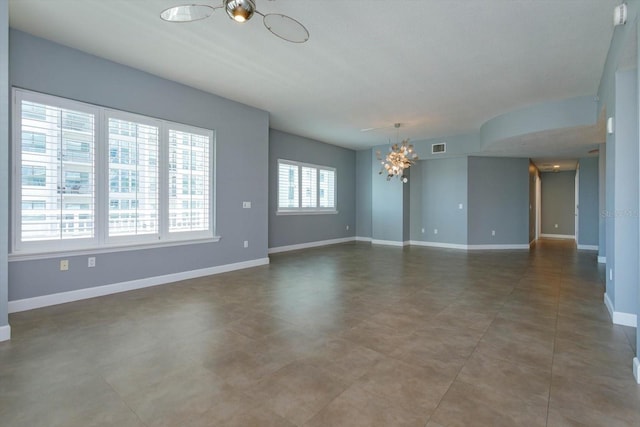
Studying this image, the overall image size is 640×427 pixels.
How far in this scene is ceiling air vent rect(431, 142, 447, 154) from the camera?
8.23m

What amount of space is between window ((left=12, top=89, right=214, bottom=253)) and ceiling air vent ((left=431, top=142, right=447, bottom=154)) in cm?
603

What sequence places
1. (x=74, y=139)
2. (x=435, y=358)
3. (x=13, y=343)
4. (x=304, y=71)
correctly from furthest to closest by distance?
(x=304, y=71) → (x=74, y=139) → (x=13, y=343) → (x=435, y=358)

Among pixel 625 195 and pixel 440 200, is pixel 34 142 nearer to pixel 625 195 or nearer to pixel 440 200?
pixel 625 195

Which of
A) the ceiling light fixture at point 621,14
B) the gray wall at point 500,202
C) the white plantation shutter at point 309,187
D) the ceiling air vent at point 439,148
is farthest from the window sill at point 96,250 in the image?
the gray wall at point 500,202

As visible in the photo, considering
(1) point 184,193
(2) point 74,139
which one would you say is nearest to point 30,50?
(2) point 74,139

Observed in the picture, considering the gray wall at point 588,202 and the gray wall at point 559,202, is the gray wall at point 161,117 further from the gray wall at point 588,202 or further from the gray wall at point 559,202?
the gray wall at point 559,202

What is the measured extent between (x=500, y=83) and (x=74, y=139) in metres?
5.81

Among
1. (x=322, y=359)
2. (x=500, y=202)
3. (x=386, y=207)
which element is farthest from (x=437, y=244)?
(x=322, y=359)

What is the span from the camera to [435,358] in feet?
7.92

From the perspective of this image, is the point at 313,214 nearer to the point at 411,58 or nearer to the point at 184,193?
the point at 184,193

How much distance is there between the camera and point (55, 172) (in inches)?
140

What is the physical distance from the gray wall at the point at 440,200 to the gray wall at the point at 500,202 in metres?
0.32

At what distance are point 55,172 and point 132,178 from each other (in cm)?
82

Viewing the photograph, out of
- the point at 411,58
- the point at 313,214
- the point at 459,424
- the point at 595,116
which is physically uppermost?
the point at 411,58
